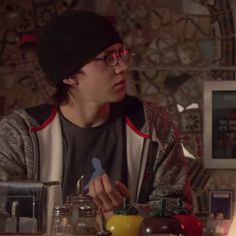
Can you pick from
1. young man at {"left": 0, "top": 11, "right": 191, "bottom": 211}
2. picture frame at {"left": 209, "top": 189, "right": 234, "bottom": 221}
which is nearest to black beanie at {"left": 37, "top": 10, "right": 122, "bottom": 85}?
young man at {"left": 0, "top": 11, "right": 191, "bottom": 211}

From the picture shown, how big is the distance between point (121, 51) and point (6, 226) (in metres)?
0.68

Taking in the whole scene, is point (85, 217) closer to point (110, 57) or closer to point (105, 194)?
point (105, 194)

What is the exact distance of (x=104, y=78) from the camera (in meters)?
1.88

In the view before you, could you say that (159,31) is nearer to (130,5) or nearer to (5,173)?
(130,5)

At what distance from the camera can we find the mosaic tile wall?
2.80 meters

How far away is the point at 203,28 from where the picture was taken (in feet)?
9.23

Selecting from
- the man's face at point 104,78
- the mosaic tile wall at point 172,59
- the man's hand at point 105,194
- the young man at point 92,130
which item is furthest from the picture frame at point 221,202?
the man's hand at point 105,194

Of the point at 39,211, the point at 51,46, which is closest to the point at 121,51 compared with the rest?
the point at 51,46

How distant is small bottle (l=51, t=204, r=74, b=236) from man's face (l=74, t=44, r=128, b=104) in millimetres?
585

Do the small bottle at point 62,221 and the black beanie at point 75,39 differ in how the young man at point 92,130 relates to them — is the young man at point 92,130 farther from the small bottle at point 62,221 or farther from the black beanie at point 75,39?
the small bottle at point 62,221

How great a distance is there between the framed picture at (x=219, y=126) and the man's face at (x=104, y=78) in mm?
966

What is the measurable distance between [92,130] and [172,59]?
0.95 metres

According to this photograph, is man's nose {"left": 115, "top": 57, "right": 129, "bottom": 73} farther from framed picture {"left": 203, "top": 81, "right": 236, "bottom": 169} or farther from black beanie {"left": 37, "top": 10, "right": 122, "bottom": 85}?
framed picture {"left": 203, "top": 81, "right": 236, "bottom": 169}

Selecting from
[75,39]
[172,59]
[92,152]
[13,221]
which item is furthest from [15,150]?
[172,59]
